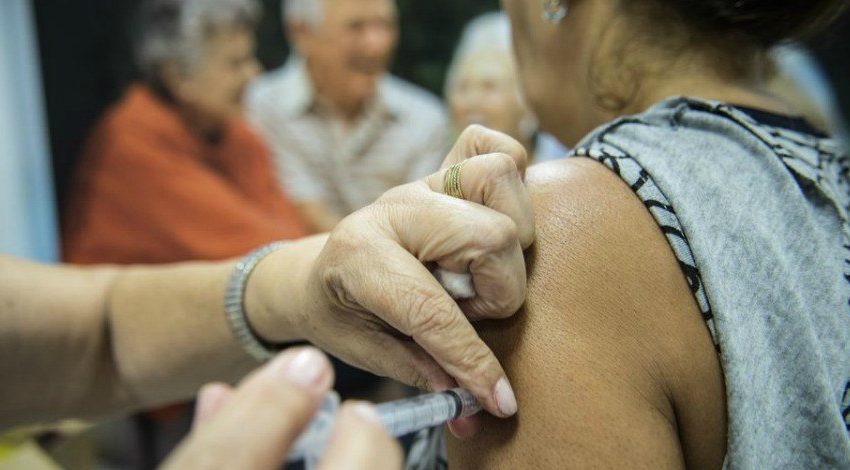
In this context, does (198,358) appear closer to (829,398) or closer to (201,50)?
(829,398)

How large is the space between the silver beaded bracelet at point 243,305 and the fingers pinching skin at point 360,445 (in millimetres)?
519

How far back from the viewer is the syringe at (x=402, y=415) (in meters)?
Result: 0.46

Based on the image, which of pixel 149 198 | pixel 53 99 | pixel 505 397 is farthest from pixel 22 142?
pixel 505 397

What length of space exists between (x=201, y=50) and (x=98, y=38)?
352mm

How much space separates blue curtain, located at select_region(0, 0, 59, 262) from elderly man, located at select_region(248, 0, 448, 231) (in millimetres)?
740

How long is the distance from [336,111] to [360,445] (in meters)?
2.36

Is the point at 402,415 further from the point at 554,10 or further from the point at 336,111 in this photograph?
the point at 336,111

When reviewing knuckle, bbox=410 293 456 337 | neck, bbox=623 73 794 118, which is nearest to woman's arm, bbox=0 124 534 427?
knuckle, bbox=410 293 456 337

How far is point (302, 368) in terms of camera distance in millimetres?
421

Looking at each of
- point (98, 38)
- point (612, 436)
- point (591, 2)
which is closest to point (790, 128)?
point (591, 2)

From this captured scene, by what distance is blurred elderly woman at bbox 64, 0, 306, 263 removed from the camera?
2.32 metres

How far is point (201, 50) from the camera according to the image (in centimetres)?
237

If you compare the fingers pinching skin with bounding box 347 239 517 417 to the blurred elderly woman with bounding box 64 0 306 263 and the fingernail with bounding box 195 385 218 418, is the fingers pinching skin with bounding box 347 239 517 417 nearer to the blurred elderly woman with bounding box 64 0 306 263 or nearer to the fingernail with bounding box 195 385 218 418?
the fingernail with bounding box 195 385 218 418

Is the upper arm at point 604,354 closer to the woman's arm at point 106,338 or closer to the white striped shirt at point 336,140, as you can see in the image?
the woman's arm at point 106,338
